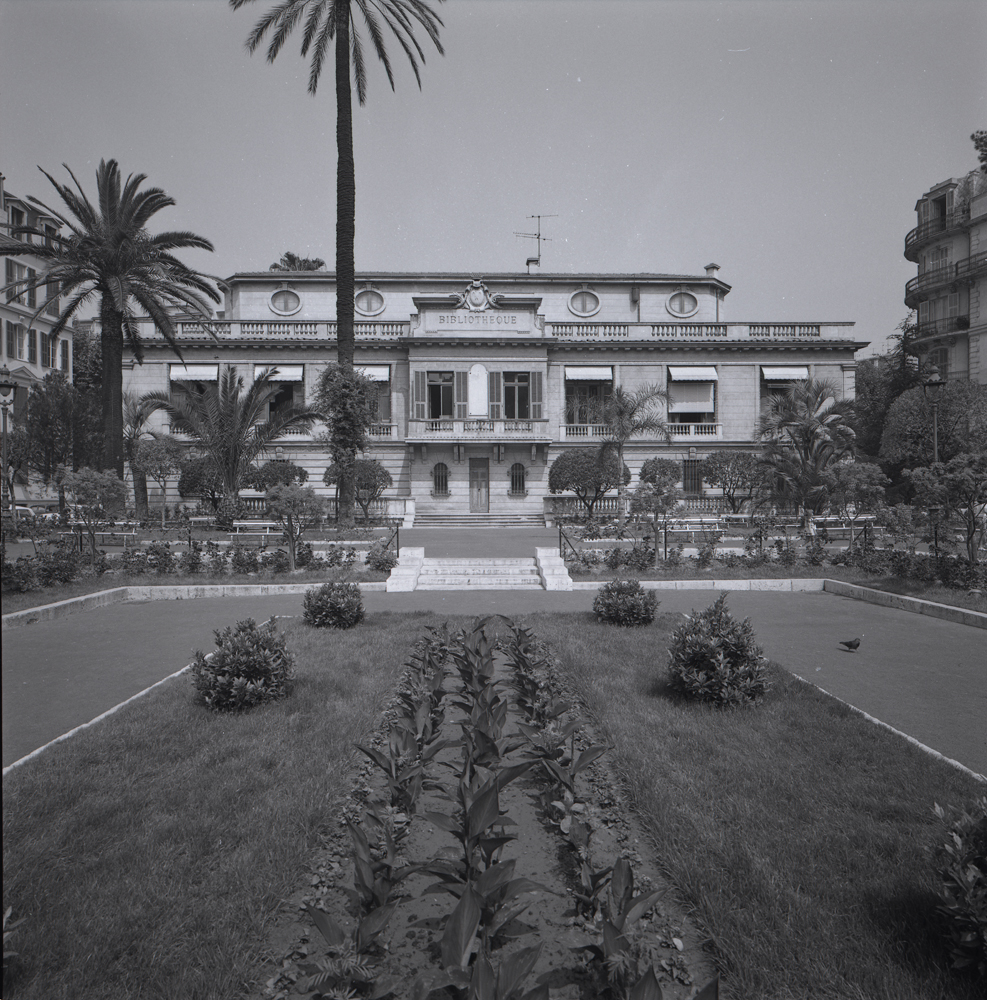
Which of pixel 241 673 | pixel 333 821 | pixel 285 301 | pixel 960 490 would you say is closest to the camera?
pixel 333 821

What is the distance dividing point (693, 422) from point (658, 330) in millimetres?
4465

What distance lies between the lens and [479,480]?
31719 millimetres

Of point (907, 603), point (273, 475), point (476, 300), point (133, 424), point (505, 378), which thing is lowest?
point (907, 603)

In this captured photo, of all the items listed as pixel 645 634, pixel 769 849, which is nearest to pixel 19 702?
pixel 769 849

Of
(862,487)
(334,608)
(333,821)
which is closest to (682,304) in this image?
(862,487)

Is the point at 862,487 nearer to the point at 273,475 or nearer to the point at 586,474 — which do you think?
the point at 586,474

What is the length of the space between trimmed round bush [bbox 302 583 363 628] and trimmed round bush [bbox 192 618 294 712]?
128 inches

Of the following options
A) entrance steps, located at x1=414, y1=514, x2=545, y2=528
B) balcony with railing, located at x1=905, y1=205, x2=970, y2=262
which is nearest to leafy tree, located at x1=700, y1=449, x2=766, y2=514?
entrance steps, located at x1=414, y1=514, x2=545, y2=528

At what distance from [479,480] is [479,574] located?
16190mm

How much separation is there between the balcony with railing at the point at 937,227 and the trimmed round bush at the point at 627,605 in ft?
19.9

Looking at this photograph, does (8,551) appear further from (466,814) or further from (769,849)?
(769,849)

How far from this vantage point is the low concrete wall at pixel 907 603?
9914mm

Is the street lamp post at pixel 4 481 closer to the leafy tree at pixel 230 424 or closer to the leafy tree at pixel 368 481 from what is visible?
the leafy tree at pixel 230 424

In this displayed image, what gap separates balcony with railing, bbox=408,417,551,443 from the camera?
31062mm
